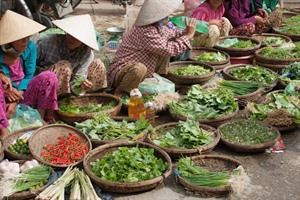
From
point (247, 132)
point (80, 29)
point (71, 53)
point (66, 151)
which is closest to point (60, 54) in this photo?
point (71, 53)

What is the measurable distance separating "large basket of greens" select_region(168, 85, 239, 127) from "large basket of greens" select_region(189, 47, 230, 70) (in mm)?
999

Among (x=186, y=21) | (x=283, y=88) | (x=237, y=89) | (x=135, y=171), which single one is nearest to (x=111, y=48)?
A: (x=186, y=21)

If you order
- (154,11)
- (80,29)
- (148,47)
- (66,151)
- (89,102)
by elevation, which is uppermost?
(154,11)

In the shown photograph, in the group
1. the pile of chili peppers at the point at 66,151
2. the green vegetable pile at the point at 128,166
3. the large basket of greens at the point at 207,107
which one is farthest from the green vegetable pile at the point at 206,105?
the pile of chili peppers at the point at 66,151

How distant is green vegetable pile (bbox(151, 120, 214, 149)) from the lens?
152 inches

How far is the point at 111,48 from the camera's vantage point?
6094 mm

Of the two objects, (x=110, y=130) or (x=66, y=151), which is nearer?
(x=66, y=151)

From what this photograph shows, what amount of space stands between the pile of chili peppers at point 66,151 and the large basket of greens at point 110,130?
152 millimetres

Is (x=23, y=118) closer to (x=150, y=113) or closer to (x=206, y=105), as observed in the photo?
(x=150, y=113)

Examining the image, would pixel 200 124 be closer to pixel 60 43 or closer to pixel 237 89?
pixel 237 89

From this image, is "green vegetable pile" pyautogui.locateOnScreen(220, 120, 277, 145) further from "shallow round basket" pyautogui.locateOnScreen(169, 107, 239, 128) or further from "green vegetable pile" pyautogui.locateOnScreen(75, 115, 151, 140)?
"green vegetable pile" pyautogui.locateOnScreen(75, 115, 151, 140)

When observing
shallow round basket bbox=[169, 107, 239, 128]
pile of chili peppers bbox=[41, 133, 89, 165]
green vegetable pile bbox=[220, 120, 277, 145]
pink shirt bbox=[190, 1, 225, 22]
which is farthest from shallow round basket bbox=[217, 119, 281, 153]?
pink shirt bbox=[190, 1, 225, 22]

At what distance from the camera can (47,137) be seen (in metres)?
3.84

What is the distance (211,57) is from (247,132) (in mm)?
1944
